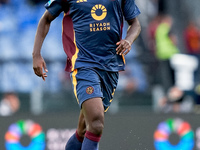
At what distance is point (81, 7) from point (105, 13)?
0.87ft

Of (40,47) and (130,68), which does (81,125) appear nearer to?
(40,47)

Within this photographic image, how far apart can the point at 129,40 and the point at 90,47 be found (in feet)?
1.43

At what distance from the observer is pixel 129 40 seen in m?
5.66

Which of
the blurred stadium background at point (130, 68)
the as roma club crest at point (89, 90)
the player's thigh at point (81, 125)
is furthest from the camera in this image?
the blurred stadium background at point (130, 68)

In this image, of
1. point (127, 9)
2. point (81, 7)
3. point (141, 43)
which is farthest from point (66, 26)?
point (141, 43)

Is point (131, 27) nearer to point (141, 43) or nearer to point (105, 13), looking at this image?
point (105, 13)

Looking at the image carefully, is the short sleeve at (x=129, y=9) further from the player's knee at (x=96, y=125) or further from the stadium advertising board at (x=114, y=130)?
the stadium advertising board at (x=114, y=130)

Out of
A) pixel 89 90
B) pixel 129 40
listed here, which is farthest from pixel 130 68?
pixel 89 90

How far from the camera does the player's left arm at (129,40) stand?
5492 millimetres

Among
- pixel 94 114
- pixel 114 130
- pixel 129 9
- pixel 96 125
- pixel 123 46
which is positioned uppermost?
pixel 129 9

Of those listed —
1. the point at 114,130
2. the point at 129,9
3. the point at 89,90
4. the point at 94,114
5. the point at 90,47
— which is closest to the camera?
the point at 94,114

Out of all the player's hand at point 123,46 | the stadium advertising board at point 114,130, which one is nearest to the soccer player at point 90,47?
the player's hand at point 123,46

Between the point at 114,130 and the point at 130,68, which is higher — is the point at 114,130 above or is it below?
below

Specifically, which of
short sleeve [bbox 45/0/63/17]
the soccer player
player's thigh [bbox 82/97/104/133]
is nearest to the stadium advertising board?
the soccer player
